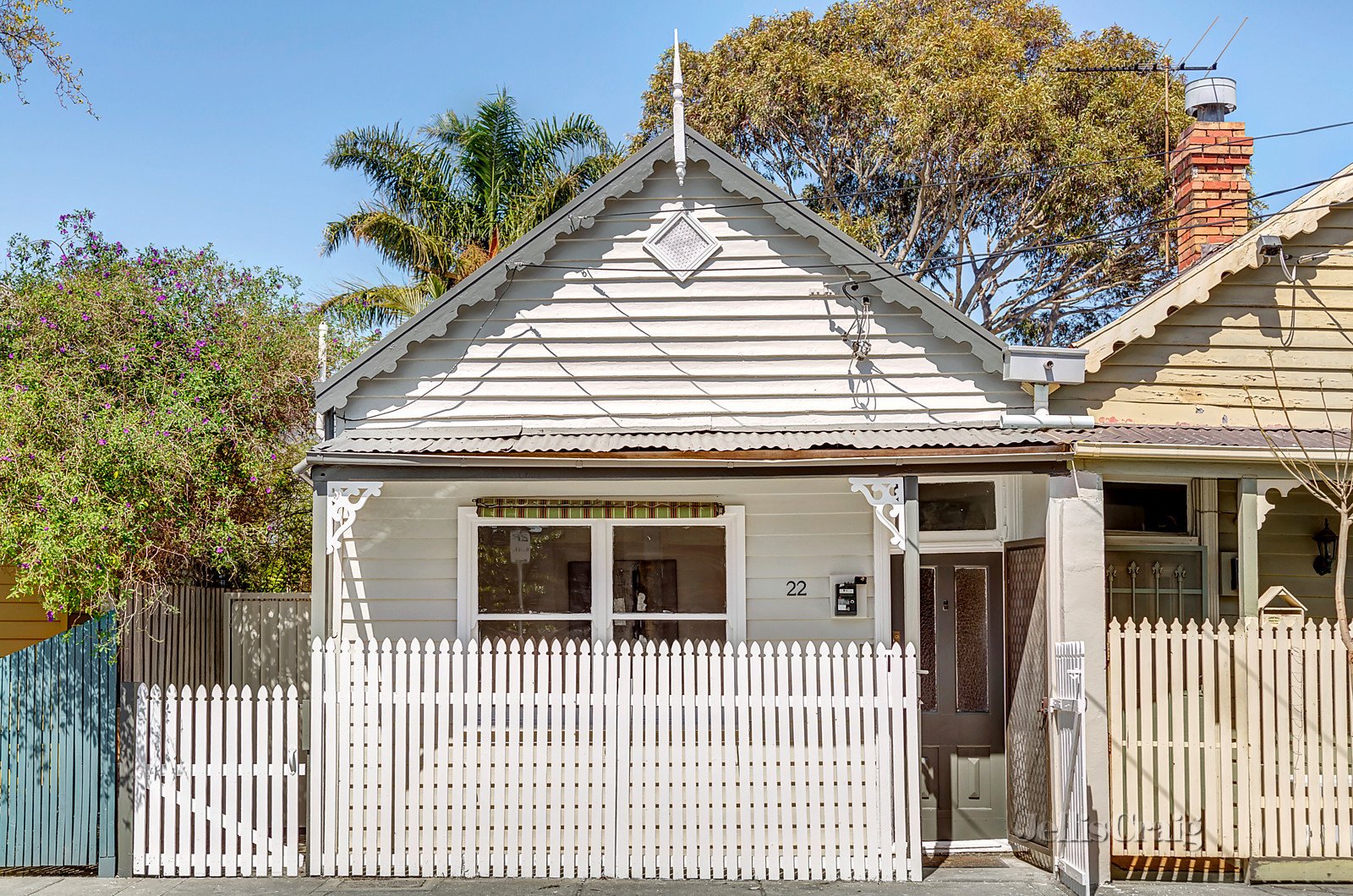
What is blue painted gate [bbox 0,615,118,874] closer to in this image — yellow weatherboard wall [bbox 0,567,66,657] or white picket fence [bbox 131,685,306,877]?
white picket fence [bbox 131,685,306,877]

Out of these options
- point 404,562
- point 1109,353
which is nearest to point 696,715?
point 404,562

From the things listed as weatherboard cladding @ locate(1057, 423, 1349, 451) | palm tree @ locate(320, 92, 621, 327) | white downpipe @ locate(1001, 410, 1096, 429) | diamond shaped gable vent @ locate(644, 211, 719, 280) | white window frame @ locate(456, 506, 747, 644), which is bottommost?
white window frame @ locate(456, 506, 747, 644)

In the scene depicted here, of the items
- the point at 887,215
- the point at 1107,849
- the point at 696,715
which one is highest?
the point at 887,215

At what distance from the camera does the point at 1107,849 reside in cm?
815

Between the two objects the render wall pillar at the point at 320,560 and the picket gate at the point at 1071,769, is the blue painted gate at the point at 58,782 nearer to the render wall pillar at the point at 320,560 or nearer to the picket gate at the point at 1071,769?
the render wall pillar at the point at 320,560

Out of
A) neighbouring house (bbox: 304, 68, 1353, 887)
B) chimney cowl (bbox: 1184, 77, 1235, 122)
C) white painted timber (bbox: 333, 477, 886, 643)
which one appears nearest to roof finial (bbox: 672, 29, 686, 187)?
neighbouring house (bbox: 304, 68, 1353, 887)

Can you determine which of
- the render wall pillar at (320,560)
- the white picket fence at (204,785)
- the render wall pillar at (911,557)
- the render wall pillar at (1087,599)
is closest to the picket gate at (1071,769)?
the render wall pillar at (1087,599)

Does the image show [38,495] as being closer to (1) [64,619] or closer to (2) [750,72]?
(1) [64,619]

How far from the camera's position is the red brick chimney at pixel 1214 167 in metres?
10.5

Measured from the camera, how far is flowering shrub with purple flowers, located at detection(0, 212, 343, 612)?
8.83m

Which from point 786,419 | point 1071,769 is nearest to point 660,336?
point 786,419

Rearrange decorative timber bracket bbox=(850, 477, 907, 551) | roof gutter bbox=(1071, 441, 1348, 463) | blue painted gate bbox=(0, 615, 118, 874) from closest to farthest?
1. blue painted gate bbox=(0, 615, 118, 874)
2. roof gutter bbox=(1071, 441, 1348, 463)
3. decorative timber bracket bbox=(850, 477, 907, 551)

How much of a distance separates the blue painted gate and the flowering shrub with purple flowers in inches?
34.9

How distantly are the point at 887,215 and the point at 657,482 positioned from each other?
14.5m
